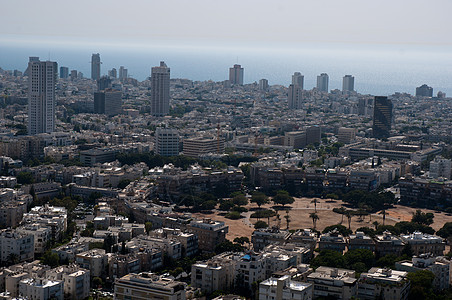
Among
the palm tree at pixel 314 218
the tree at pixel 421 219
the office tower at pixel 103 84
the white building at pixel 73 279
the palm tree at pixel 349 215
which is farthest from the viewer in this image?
the office tower at pixel 103 84

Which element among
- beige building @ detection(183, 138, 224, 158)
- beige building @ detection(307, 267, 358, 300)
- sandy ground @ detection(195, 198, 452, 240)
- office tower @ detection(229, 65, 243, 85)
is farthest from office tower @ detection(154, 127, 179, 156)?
office tower @ detection(229, 65, 243, 85)

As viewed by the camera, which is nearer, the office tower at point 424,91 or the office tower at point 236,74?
the office tower at point 424,91

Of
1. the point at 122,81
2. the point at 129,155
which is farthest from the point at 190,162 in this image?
the point at 122,81

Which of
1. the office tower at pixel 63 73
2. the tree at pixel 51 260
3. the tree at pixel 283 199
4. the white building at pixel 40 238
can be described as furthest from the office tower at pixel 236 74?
the tree at pixel 51 260

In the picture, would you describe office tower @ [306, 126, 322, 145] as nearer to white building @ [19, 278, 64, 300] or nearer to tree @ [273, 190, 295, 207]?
tree @ [273, 190, 295, 207]

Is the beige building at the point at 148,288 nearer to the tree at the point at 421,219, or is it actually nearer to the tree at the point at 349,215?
the tree at the point at 349,215

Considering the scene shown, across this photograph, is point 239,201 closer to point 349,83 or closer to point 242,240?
point 242,240

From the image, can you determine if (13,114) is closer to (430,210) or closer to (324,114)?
(324,114)
